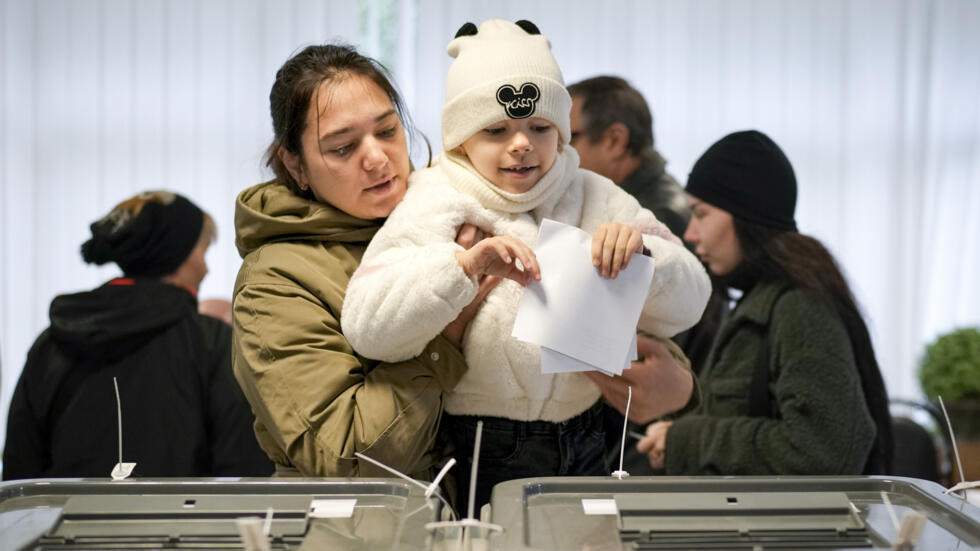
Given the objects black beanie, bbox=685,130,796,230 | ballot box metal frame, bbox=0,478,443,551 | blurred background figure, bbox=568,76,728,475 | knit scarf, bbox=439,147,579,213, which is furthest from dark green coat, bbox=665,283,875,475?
ballot box metal frame, bbox=0,478,443,551

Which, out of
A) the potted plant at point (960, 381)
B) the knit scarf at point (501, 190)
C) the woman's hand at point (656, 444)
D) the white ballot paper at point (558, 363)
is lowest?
the potted plant at point (960, 381)

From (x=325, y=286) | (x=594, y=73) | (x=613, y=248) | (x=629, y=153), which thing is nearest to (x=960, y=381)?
(x=594, y=73)

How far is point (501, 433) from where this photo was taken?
1394 mm

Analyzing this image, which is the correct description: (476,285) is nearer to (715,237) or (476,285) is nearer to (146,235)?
(715,237)

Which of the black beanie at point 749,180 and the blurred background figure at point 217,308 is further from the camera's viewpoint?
the blurred background figure at point 217,308

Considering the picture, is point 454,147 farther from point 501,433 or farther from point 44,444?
point 44,444

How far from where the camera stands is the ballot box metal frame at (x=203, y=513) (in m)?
0.99

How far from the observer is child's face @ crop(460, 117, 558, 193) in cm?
136

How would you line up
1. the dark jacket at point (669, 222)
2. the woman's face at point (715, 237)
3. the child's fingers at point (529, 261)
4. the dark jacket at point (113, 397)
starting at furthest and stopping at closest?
1. the dark jacket at point (669, 222)
2. the dark jacket at point (113, 397)
3. the woman's face at point (715, 237)
4. the child's fingers at point (529, 261)

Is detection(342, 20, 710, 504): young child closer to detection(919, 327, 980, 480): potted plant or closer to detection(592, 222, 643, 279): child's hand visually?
detection(592, 222, 643, 279): child's hand

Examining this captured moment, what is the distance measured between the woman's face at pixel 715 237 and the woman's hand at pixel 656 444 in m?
0.38

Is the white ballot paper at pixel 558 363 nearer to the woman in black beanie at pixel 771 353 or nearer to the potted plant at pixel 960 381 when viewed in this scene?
the woman in black beanie at pixel 771 353

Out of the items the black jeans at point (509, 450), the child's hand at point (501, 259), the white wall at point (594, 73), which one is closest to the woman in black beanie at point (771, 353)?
the black jeans at point (509, 450)

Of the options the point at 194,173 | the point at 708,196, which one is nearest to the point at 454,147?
the point at 708,196
